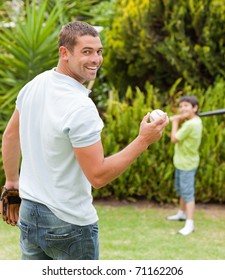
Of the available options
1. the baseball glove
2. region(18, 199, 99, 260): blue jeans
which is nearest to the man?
region(18, 199, 99, 260): blue jeans

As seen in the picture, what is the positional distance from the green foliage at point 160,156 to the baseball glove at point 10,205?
14.6ft

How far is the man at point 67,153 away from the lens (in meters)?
2.60

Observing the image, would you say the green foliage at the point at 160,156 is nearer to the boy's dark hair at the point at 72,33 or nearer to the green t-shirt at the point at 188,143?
the green t-shirt at the point at 188,143

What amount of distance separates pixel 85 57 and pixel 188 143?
4.18 m

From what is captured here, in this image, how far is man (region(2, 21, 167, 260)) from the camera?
260 cm

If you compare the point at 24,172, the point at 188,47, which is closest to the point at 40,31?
the point at 188,47

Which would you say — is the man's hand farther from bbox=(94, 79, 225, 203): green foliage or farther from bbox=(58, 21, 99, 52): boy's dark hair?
bbox=(94, 79, 225, 203): green foliage

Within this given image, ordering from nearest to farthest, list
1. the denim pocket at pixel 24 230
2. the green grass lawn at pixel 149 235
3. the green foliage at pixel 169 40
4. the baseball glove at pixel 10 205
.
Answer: the denim pocket at pixel 24 230, the baseball glove at pixel 10 205, the green grass lawn at pixel 149 235, the green foliage at pixel 169 40

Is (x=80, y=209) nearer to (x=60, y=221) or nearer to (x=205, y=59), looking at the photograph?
(x=60, y=221)

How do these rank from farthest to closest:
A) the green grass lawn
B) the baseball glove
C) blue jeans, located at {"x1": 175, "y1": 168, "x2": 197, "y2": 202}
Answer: blue jeans, located at {"x1": 175, "y1": 168, "x2": 197, "y2": 202} < the green grass lawn < the baseball glove

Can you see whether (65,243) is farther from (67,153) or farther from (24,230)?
(67,153)

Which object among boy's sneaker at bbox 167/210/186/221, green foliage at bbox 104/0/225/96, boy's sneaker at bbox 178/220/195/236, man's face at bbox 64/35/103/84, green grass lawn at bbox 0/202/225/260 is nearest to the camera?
man's face at bbox 64/35/103/84

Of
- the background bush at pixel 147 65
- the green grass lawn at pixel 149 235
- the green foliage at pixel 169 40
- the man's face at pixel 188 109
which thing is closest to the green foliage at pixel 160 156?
the background bush at pixel 147 65
